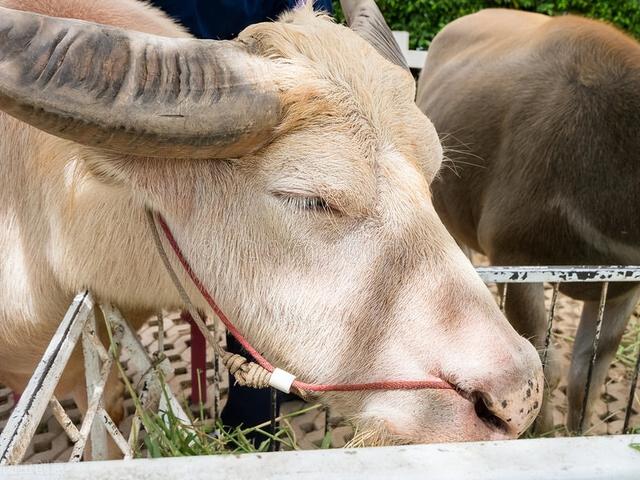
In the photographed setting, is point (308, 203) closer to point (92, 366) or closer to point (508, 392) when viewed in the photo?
point (508, 392)

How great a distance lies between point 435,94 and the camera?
454cm

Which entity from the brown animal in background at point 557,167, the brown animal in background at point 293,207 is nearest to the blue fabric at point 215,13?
the brown animal in background at point 557,167

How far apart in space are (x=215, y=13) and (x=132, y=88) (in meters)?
Result: 1.61

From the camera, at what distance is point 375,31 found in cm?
232

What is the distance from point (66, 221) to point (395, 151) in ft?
3.07

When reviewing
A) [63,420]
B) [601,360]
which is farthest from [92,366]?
[601,360]

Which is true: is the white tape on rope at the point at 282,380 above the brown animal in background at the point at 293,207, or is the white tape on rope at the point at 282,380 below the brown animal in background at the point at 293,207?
below

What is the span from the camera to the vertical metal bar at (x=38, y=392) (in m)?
1.08

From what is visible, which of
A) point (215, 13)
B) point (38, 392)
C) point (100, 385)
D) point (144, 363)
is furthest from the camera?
point (215, 13)

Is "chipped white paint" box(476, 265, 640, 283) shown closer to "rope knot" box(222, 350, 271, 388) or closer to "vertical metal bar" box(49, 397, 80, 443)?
"rope knot" box(222, 350, 271, 388)

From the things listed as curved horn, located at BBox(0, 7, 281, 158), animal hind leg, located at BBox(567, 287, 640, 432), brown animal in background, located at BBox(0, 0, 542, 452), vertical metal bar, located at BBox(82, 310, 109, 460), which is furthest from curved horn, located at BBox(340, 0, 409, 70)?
animal hind leg, located at BBox(567, 287, 640, 432)

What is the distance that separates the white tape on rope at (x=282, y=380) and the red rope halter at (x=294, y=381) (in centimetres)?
2

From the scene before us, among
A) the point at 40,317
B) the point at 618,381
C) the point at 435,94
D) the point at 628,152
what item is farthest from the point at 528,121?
the point at 40,317

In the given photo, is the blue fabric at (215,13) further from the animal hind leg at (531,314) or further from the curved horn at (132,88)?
the animal hind leg at (531,314)
